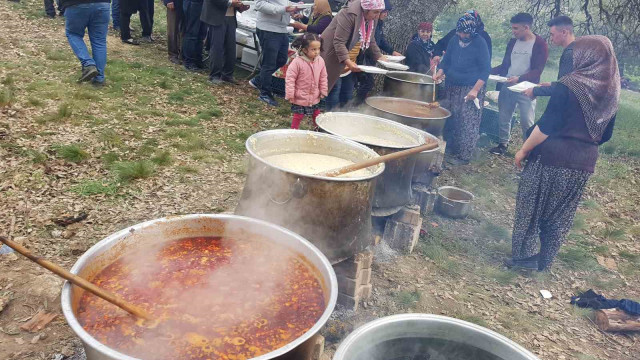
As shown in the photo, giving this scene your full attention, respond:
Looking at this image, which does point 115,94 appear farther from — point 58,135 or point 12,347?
point 12,347

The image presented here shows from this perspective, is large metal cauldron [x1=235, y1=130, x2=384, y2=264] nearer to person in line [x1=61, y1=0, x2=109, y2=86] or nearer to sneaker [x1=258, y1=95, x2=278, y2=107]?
sneaker [x1=258, y1=95, x2=278, y2=107]

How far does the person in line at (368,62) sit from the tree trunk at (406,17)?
218 mm

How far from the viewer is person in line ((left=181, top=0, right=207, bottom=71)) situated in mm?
9634

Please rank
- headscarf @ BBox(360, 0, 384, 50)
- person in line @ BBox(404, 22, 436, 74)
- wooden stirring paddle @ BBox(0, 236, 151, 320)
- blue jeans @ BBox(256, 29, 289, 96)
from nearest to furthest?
1. wooden stirring paddle @ BBox(0, 236, 151, 320)
2. headscarf @ BBox(360, 0, 384, 50)
3. blue jeans @ BBox(256, 29, 289, 96)
4. person in line @ BBox(404, 22, 436, 74)

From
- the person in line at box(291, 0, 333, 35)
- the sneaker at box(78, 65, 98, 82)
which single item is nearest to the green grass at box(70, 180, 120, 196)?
the sneaker at box(78, 65, 98, 82)

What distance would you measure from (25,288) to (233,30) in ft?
23.8

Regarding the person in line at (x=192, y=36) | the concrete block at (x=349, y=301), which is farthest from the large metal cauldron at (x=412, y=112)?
the person in line at (x=192, y=36)

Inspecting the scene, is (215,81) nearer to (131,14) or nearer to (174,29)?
(174,29)

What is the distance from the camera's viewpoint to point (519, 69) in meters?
9.27

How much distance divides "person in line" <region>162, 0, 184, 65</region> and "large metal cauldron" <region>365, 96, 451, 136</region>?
6346 mm

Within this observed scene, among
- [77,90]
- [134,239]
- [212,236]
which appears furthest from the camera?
[77,90]

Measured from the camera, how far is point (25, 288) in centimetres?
383

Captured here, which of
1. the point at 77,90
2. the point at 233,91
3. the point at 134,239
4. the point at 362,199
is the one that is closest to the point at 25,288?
the point at 134,239

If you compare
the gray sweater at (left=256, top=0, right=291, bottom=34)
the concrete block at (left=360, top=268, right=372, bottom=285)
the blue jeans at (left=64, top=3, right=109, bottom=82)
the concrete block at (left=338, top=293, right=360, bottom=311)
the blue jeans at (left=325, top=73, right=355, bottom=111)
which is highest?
the gray sweater at (left=256, top=0, right=291, bottom=34)
